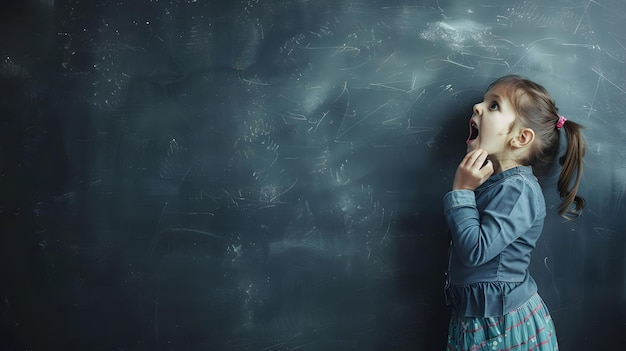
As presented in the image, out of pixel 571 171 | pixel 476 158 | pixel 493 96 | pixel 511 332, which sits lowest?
pixel 511 332

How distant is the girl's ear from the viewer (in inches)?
52.3

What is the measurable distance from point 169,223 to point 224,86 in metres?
0.44

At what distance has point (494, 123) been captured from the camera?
135cm

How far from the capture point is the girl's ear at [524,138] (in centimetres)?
133

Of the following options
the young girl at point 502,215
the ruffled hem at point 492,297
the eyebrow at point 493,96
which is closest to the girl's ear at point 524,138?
the young girl at point 502,215

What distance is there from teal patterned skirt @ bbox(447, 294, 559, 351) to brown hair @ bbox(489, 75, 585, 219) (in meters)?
0.36

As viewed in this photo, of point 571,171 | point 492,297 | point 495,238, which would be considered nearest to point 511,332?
point 492,297

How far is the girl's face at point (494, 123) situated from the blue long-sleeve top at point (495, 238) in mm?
75

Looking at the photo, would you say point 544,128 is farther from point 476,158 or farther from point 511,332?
point 511,332

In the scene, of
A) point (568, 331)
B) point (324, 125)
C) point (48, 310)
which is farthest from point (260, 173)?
point (568, 331)

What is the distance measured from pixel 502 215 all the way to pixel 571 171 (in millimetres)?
349

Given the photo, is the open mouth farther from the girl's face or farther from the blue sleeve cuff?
the blue sleeve cuff

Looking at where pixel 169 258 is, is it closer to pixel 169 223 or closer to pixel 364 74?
pixel 169 223

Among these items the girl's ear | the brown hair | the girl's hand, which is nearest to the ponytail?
the brown hair
